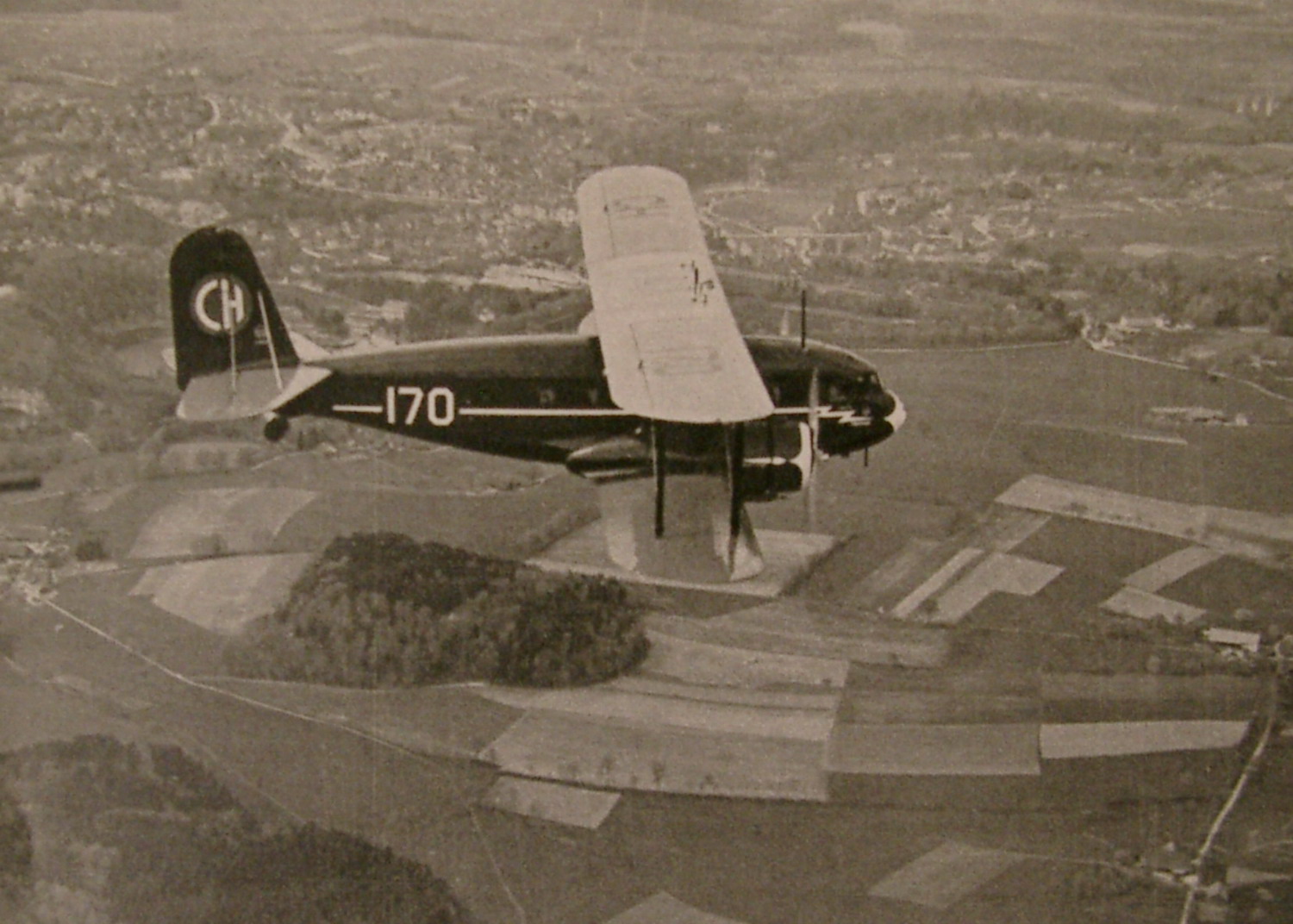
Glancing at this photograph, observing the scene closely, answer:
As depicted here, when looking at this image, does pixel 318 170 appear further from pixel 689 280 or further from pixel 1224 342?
pixel 1224 342

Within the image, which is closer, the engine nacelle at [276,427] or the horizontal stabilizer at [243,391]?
the horizontal stabilizer at [243,391]

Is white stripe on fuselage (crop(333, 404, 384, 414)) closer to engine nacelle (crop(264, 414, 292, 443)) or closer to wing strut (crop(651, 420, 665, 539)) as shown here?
engine nacelle (crop(264, 414, 292, 443))

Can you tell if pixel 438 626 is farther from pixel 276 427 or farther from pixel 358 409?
pixel 276 427

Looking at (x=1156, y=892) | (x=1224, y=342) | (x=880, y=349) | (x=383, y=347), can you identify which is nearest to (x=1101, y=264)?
(x=1224, y=342)

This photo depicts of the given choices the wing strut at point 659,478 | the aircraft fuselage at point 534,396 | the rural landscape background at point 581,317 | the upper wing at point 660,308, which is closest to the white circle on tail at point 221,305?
the rural landscape background at point 581,317

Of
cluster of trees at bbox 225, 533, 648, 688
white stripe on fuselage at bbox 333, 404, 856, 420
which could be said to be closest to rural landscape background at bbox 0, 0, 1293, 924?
cluster of trees at bbox 225, 533, 648, 688

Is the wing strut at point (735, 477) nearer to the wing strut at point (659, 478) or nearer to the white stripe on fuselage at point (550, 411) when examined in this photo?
the wing strut at point (659, 478)
